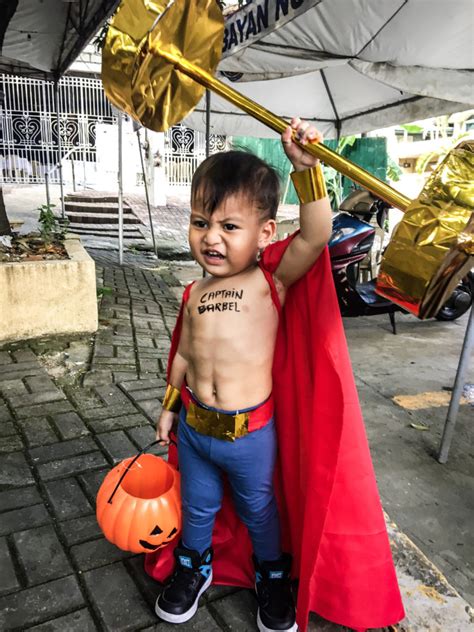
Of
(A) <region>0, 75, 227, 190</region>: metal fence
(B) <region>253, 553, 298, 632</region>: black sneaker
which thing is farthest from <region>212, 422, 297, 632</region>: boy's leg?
(A) <region>0, 75, 227, 190</region>: metal fence

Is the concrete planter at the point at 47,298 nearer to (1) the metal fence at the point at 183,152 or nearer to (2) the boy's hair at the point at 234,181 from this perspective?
(2) the boy's hair at the point at 234,181

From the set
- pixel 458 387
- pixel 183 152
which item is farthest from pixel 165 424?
pixel 183 152

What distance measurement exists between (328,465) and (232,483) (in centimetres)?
A: 35

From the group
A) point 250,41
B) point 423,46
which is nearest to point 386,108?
point 423,46

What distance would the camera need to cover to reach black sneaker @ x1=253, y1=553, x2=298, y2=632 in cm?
161

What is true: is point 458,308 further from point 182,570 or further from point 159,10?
point 159,10

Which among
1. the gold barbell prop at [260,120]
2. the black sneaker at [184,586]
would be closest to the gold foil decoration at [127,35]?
the gold barbell prop at [260,120]

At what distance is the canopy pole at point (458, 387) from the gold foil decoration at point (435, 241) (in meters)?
1.96

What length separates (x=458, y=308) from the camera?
18.3ft

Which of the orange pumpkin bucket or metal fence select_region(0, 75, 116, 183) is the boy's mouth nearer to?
the orange pumpkin bucket

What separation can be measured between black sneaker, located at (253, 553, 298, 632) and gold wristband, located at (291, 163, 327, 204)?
1179 mm

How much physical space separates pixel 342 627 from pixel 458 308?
4575 millimetres

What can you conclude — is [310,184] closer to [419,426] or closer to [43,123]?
[419,426]

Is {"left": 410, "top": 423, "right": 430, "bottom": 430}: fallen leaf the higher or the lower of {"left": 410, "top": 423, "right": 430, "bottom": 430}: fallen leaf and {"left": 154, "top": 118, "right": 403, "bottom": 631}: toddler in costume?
the lower
